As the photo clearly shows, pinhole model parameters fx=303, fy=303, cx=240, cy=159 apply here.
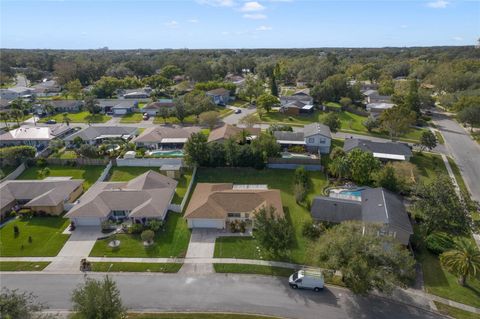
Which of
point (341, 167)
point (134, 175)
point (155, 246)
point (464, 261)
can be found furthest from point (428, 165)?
point (134, 175)

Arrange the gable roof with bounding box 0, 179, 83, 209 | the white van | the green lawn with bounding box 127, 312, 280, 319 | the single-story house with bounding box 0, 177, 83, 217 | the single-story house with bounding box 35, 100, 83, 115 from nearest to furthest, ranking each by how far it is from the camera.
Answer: the green lawn with bounding box 127, 312, 280, 319 < the white van < the single-story house with bounding box 0, 177, 83, 217 < the gable roof with bounding box 0, 179, 83, 209 < the single-story house with bounding box 35, 100, 83, 115

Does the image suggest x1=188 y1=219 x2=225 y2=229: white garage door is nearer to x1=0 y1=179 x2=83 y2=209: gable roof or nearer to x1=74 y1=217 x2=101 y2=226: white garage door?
x1=74 y1=217 x2=101 y2=226: white garage door

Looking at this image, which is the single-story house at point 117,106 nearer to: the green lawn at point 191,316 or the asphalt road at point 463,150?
the green lawn at point 191,316

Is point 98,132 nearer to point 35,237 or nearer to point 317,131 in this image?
point 35,237

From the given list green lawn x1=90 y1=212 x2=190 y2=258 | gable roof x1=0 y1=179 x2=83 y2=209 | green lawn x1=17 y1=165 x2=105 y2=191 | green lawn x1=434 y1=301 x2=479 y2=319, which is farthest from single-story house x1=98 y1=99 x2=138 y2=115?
green lawn x1=434 y1=301 x2=479 y2=319

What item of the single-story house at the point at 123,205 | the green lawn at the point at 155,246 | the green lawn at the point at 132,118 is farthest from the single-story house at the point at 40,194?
the green lawn at the point at 132,118

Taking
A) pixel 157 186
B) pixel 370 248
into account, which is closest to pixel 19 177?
pixel 157 186
